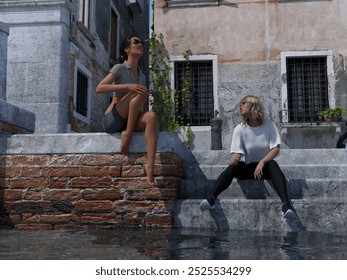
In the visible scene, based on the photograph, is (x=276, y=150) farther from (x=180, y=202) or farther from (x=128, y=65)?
(x=128, y=65)

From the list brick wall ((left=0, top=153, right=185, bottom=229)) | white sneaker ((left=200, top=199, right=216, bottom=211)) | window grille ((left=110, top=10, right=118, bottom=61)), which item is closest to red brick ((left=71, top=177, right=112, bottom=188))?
brick wall ((left=0, top=153, right=185, bottom=229))

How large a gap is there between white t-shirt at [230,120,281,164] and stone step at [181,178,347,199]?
296 millimetres

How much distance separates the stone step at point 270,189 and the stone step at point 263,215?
469 mm

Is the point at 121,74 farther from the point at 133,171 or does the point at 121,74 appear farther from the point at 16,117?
the point at 16,117

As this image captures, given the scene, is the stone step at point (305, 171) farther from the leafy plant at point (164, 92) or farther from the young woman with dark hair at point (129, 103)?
the leafy plant at point (164, 92)

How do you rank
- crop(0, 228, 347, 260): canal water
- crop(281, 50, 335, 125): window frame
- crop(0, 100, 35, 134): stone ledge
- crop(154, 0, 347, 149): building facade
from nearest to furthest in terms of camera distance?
crop(0, 228, 347, 260): canal water < crop(0, 100, 35, 134): stone ledge < crop(281, 50, 335, 125): window frame < crop(154, 0, 347, 149): building facade

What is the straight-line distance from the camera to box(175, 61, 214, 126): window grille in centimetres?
1280

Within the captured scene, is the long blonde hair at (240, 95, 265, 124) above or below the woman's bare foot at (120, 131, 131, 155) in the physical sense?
above

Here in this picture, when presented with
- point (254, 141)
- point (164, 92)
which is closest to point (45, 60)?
point (164, 92)

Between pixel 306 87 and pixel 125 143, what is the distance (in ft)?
29.3

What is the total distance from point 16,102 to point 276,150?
A: 7572 mm

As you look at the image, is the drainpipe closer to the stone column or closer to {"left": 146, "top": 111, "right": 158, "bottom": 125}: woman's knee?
the stone column

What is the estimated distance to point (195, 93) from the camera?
1295cm

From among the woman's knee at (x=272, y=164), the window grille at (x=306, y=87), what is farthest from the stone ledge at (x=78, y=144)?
the window grille at (x=306, y=87)
